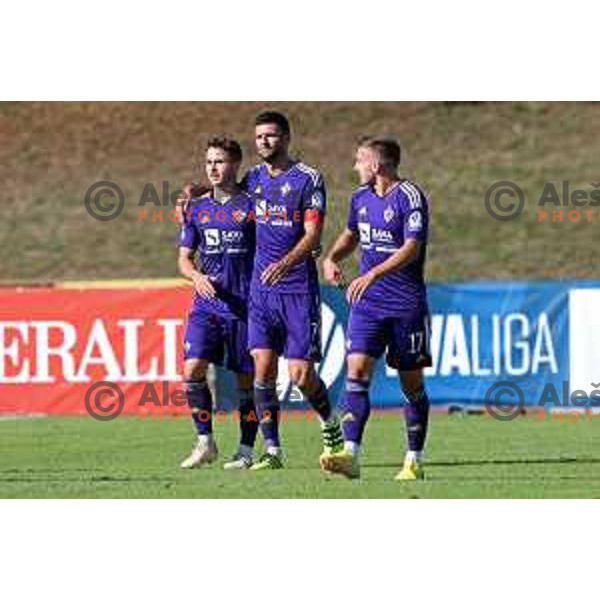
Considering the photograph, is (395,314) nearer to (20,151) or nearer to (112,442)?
(112,442)

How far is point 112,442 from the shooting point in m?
19.5

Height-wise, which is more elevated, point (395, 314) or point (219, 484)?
point (395, 314)

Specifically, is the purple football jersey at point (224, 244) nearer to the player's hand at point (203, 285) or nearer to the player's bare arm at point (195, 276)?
the player's bare arm at point (195, 276)

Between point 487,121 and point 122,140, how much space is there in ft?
19.7

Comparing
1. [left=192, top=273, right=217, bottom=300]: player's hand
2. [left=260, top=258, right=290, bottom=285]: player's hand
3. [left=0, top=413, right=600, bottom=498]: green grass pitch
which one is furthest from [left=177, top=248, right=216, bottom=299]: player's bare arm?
[left=0, top=413, right=600, bottom=498]: green grass pitch

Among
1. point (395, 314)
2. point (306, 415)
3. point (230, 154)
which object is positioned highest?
point (230, 154)

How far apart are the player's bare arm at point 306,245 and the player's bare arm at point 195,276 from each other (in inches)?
28.5

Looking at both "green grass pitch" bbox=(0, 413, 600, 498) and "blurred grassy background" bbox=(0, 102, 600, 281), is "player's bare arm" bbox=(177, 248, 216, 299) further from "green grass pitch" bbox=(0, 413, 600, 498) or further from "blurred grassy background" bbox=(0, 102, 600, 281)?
"blurred grassy background" bbox=(0, 102, 600, 281)

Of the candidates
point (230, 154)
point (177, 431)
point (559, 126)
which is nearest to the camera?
point (230, 154)

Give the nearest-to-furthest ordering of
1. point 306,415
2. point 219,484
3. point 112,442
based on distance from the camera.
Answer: point 219,484 → point 112,442 → point 306,415

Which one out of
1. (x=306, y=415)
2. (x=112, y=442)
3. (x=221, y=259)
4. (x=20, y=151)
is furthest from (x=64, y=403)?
(x=20, y=151)

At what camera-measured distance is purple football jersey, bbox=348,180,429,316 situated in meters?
14.4

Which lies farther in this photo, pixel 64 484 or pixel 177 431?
pixel 177 431

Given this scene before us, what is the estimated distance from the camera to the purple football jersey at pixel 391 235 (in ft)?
47.3
